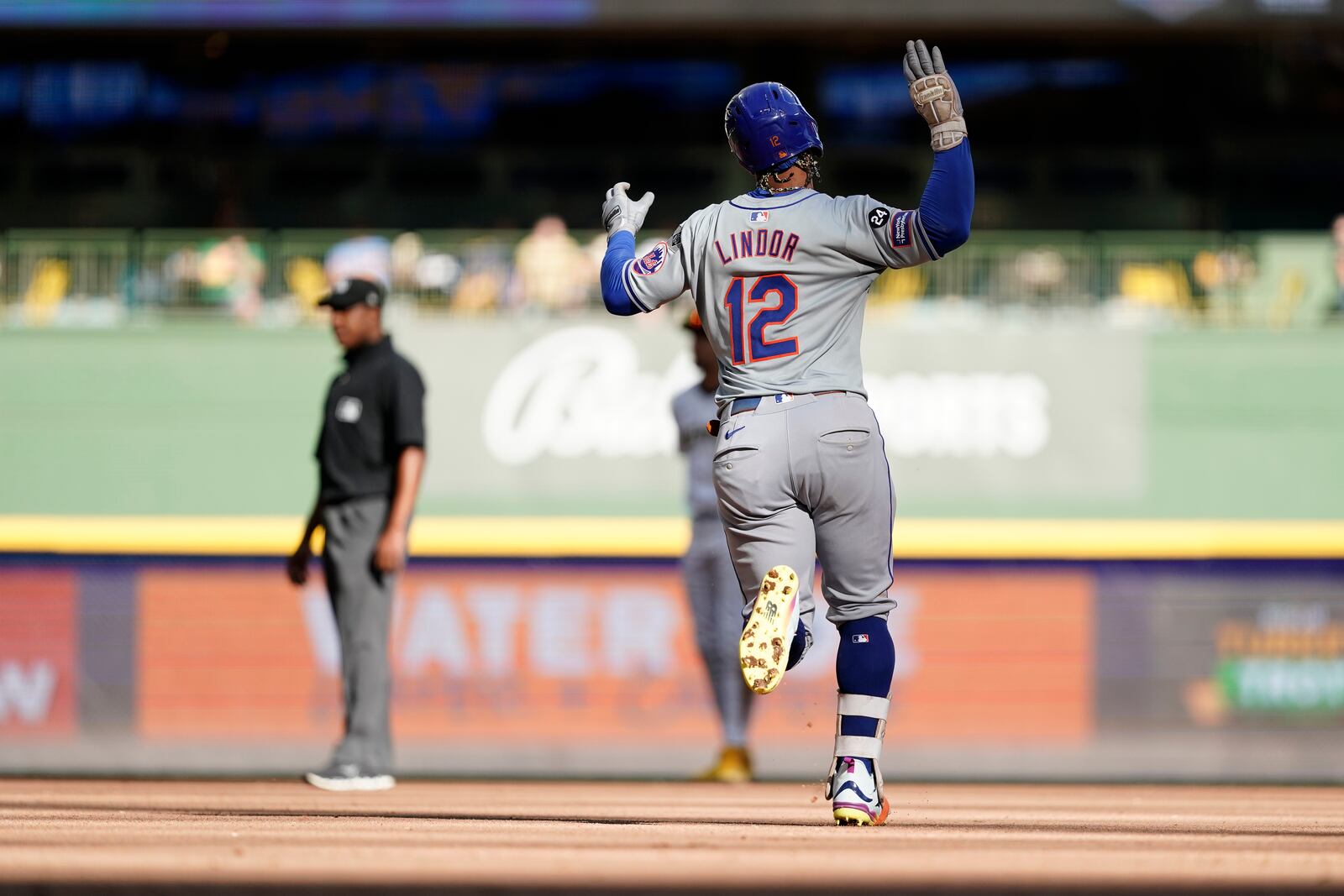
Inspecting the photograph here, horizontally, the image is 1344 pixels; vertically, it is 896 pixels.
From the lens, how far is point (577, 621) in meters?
10.7

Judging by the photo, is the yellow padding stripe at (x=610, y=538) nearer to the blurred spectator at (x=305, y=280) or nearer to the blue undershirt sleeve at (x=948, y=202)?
the blurred spectator at (x=305, y=280)

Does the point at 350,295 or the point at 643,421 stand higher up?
the point at 350,295

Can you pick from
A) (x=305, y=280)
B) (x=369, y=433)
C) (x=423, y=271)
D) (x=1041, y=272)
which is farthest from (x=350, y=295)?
(x=1041, y=272)

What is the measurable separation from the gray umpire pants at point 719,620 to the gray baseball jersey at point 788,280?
3.25 meters

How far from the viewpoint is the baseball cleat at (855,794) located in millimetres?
4336

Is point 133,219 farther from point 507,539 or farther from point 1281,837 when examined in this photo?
point 1281,837

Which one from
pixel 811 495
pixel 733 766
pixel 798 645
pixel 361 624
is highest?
pixel 811 495

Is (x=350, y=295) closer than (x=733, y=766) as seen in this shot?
Yes

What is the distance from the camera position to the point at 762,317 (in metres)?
4.51

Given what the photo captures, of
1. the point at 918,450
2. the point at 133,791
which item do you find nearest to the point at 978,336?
the point at 918,450

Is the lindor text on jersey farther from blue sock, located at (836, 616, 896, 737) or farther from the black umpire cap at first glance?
the black umpire cap

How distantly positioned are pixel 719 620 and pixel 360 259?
570 centimetres

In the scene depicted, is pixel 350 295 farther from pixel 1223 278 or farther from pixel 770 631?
pixel 1223 278

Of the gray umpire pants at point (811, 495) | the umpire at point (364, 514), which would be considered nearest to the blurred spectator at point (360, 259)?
the umpire at point (364, 514)
